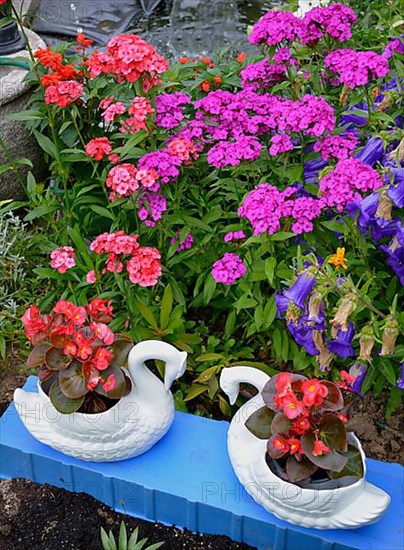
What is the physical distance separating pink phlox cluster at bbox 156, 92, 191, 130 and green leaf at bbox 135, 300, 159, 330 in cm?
60

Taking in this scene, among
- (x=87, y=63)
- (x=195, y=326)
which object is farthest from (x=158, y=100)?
(x=195, y=326)

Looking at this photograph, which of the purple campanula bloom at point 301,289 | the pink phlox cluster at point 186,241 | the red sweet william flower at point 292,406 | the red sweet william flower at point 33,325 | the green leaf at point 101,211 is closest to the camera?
the red sweet william flower at point 292,406

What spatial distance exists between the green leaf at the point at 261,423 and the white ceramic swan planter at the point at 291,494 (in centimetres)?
5

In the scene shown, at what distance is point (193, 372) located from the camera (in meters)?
2.55

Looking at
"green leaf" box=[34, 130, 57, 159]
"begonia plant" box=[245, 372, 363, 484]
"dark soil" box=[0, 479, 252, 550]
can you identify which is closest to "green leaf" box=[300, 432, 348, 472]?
"begonia plant" box=[245, 372, 363, 484]

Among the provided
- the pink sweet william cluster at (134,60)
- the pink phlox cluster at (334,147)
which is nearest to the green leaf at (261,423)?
the pink phlox cluster at (334,147)

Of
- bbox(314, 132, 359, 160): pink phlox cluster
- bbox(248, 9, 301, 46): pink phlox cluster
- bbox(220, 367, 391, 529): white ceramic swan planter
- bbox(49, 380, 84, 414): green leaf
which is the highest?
bbox(248, 9, 301, 46): pink phlox cluster

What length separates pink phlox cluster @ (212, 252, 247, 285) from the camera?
2.24m

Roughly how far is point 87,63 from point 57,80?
142mm

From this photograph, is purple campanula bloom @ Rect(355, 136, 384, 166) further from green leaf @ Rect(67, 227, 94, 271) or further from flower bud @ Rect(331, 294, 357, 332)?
green leaf @ Rect(67, 227, 94, 271)

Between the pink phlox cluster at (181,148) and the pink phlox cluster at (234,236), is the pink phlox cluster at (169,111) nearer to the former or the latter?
the pink phlox cluster at (181,148)

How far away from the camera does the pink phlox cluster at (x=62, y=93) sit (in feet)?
7.89

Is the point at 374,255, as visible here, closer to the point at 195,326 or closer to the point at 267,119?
the point at 267,119

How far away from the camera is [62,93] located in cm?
242
